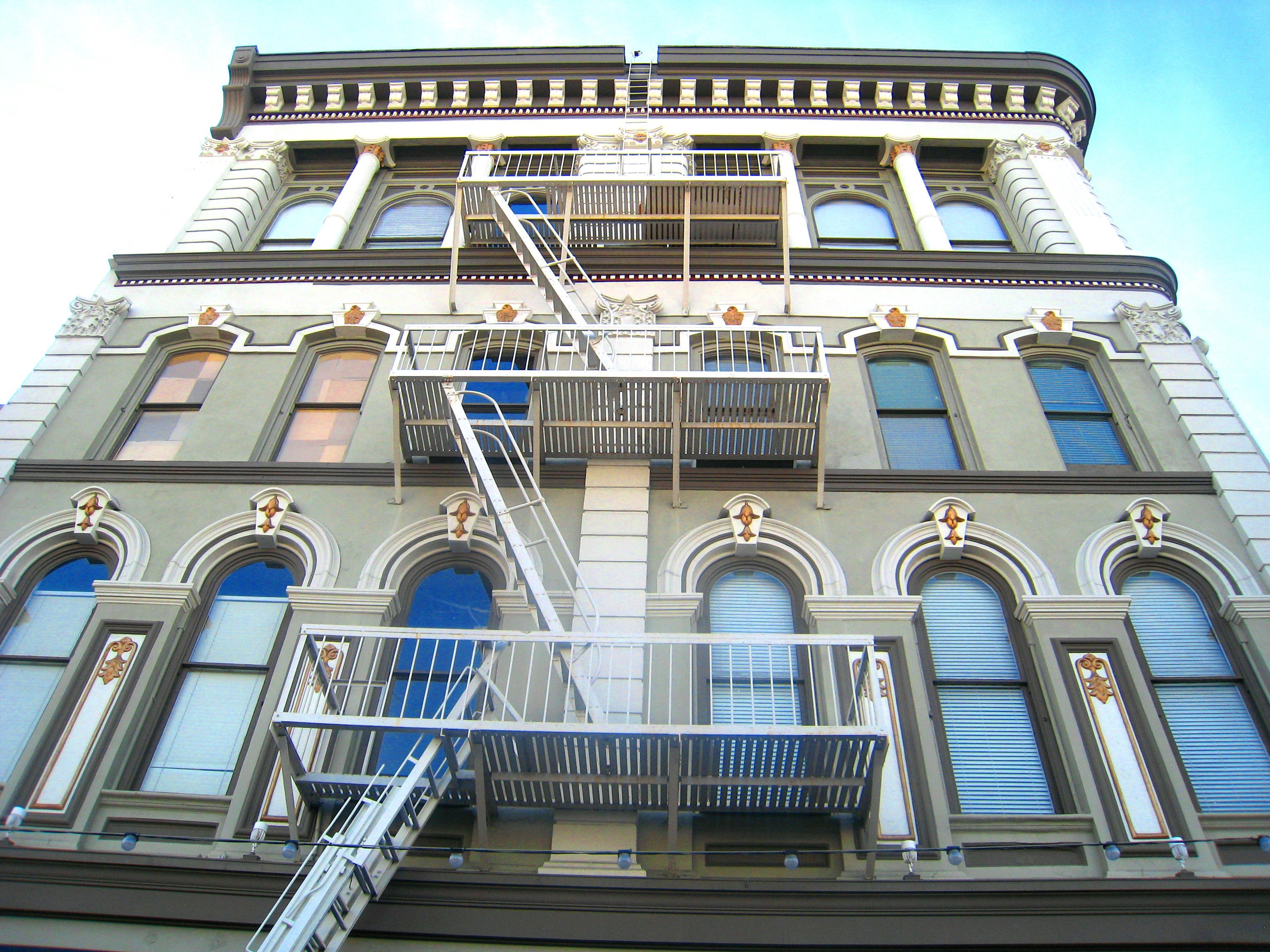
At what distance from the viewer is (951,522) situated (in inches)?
509

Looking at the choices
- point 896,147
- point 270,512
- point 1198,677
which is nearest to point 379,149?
point 896,147

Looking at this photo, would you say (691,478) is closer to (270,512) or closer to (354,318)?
(270,512)

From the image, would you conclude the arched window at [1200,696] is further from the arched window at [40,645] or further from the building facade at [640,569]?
the arched window at [40,645]

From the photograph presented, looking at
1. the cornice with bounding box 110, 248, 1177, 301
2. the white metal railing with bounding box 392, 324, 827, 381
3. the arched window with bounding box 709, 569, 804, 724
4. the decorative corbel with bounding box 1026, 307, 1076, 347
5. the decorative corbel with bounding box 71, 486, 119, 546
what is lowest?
the arched window with bounding box 709, 569, 804, 724

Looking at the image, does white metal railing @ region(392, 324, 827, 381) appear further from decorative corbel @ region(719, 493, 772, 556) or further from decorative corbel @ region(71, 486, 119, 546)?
decorative corbel @ region(71, 486, 119, 546)

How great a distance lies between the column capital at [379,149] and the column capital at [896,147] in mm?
8481

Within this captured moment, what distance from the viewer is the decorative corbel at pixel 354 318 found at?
16.1 m

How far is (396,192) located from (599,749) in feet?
42.7

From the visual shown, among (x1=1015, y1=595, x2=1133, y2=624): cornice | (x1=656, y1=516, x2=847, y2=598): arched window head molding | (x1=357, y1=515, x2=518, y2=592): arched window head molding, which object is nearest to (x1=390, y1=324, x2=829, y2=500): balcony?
(x1=656, y1=516, x2=847, y2=598): arched window head molding

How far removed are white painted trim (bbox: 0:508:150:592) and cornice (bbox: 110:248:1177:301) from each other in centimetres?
505

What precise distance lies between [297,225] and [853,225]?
9055 millimetres

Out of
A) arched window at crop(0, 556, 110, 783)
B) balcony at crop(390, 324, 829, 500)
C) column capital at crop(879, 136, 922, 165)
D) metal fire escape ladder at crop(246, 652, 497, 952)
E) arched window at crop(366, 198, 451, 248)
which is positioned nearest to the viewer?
metal fire escape ladder at crop(246, 652, 497, 952)

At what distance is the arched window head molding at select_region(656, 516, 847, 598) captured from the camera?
12.3 metres

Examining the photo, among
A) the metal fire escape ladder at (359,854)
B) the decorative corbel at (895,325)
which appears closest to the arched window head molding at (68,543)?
the metal fire escape ladder at (359,854)
